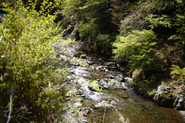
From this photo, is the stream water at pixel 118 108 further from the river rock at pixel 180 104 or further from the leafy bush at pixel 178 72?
the leafy bush at pixel 178 72

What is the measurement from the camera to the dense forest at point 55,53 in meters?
1.66

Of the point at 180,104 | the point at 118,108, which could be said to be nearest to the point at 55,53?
the point at 118,108

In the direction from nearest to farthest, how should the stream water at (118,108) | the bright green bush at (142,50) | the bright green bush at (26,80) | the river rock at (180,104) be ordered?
1. the bright green bush at (26,80)
2. the stream water at (118,108)
3. the river rock at (180,104)
4. the bright green bush at (142,50)

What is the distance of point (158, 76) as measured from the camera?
6.12 meters

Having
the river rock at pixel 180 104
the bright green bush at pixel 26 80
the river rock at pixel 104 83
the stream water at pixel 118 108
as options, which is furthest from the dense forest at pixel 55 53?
the river rock at pixel 104 83

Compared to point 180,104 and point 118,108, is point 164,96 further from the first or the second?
point 118,108

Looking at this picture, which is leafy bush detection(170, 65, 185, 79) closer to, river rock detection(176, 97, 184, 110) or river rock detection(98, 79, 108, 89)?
river rock detection(176, 97, 184, 110)

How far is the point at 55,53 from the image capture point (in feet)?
7.20

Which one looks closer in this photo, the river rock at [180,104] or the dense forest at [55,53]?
the dense forest at [55,53]

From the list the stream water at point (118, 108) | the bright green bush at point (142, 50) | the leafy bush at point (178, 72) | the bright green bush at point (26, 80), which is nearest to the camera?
the bright green bush at point (26, 80)

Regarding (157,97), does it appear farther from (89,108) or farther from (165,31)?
(165,31)

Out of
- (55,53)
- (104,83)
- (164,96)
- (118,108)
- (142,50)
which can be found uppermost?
(55,53)

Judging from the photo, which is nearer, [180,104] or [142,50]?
[180,104]

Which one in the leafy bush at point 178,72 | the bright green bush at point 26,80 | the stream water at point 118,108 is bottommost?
the stream water at point 118,108
